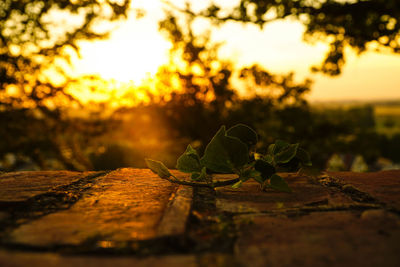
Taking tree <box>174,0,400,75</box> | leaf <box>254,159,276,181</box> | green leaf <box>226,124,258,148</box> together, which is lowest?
leaf <box>254,159,276,181</box>

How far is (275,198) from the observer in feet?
4.22

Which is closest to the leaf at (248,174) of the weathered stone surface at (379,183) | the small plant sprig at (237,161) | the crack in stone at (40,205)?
the small plant sprig at (237,161)

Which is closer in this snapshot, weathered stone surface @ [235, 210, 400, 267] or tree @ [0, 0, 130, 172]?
weathered stone surface @ [235, 210, 400, 267]

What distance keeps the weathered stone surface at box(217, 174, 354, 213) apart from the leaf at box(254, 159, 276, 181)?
10cm

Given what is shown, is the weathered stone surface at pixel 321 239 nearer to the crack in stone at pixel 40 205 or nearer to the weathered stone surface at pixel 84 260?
the weathered stone surface at pixel 84 260

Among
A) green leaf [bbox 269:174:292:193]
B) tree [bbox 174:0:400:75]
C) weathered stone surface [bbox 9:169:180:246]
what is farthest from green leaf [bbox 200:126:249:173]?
tree [bbox 174:0:400:75]

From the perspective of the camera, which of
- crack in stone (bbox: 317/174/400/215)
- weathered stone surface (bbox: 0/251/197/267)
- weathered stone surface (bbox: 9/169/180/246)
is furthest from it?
crack in stone (bbox: 317/174/400/215)

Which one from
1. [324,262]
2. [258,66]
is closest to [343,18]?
[258,66]

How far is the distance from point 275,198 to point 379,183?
51 centimetres

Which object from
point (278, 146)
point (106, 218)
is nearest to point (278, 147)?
point (278, 146)

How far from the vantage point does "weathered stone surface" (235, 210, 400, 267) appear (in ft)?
2.66

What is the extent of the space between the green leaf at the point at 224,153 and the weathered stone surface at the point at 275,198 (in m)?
0.13

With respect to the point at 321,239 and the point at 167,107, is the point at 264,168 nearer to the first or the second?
the point at 321,239

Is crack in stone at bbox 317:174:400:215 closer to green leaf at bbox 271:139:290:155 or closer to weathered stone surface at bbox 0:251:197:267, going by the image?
green leaf at bbox 271:139:290:155
